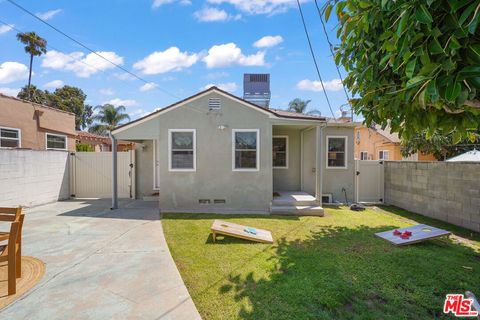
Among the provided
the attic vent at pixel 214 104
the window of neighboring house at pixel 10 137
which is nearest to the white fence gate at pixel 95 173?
the window of neighboring house at pixel 10 137

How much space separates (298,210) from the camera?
8984 mm

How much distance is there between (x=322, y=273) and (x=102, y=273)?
384 cm

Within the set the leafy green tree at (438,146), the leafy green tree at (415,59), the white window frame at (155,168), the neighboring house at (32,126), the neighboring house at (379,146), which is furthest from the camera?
the neighboring house at (379,146)

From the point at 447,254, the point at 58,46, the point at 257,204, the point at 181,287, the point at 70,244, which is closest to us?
the point at 181,287

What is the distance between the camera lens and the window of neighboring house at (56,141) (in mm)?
13888

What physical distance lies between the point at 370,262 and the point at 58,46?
10118mm

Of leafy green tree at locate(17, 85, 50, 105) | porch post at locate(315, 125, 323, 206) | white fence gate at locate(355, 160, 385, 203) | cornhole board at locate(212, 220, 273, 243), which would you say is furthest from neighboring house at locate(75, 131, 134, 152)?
white fence gate at locate(355, 160, 385, 203)

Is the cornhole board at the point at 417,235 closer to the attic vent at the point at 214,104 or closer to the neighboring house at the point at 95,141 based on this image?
the attic vent at the point at 214,104

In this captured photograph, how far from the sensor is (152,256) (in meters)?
5.10

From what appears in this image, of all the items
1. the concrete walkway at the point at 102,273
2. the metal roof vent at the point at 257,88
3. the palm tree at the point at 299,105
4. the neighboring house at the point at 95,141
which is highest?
the palm tree at the point at 299,105

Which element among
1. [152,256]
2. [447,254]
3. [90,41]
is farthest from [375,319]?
[90,41]

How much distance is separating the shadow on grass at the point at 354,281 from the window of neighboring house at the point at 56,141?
47.1 ft

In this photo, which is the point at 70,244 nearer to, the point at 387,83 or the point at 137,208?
the point at 137,208

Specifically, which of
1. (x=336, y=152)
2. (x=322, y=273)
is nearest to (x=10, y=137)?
(x=322, y=273)
